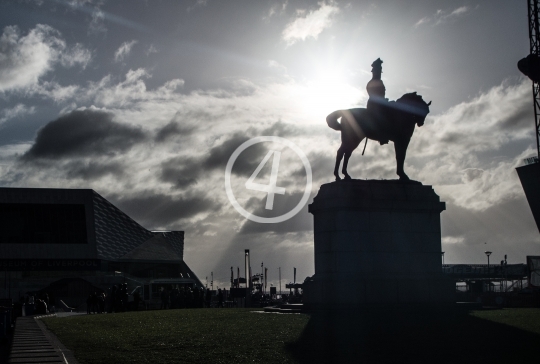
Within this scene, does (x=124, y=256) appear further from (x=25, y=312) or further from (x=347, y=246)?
(x=347, y=246)

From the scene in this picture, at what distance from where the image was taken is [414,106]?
2075 centimetres

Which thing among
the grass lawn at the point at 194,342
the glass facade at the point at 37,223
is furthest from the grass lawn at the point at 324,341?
the glass facade at the point at 37,223

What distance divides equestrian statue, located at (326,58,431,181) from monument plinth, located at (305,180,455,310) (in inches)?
39.0

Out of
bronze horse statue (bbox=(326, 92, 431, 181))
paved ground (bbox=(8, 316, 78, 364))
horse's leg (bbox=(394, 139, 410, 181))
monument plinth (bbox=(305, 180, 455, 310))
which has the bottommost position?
paved ground (bbox=(8, 316, 78, 364))

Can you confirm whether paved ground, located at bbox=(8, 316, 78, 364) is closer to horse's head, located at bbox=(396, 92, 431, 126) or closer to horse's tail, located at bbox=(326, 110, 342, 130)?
horse's tail, located at bbox=(326, 110, 342, 130)

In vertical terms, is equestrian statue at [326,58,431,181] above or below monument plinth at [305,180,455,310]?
above

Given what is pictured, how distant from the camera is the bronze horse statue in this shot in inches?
804

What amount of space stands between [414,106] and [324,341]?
11093mm

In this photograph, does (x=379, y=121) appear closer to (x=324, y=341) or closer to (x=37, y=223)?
(x=324, y=341)

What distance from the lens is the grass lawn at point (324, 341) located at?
9.49 m

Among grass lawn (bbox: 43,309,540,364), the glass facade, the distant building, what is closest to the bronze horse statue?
grass lawn (bbox: 43,309,540,364)

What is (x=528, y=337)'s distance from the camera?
37.0 ft

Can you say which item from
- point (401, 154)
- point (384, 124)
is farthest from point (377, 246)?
point (384, 124)

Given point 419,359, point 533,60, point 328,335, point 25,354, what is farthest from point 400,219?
point 533,60
